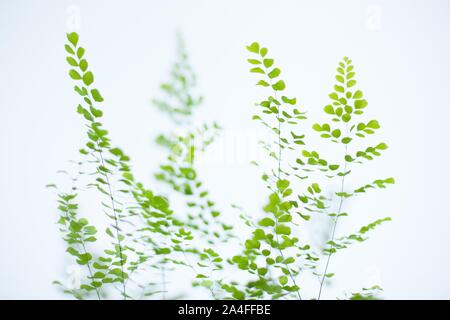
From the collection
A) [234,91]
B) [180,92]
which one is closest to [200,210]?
[180,92]

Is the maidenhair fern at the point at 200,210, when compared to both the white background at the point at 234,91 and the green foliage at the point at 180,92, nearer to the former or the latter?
the green foliage at the point at 180,92

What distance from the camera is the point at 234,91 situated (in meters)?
1.68

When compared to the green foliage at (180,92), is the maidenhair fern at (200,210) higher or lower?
lower

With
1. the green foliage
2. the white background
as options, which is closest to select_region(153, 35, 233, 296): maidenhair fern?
the green foliage

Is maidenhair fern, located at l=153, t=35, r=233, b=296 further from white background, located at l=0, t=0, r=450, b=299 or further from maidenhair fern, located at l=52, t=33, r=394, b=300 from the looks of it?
white background, located at l=0, t=0, r=450, b=299

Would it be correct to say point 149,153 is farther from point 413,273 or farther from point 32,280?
point 413,273

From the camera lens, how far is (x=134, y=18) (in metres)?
1.71

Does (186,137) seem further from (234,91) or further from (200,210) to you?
(234,91)

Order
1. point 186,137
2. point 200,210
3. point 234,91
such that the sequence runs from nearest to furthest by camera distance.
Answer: point 200,210 < point 186,137 < point 234,91

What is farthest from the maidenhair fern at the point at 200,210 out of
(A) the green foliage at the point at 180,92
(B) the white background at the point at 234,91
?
(B) the white background at the point at 234,91

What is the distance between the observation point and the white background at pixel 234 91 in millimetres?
1627

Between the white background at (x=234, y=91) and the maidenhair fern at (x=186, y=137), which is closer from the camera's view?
the maidenhair fern at (x=186, y=137)

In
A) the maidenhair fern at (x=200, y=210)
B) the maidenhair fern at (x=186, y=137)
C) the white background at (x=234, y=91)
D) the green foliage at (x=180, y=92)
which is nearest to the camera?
the maidenhair fern at (x=200, y=210)

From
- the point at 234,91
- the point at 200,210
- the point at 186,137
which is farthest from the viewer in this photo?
the point at 234,91
